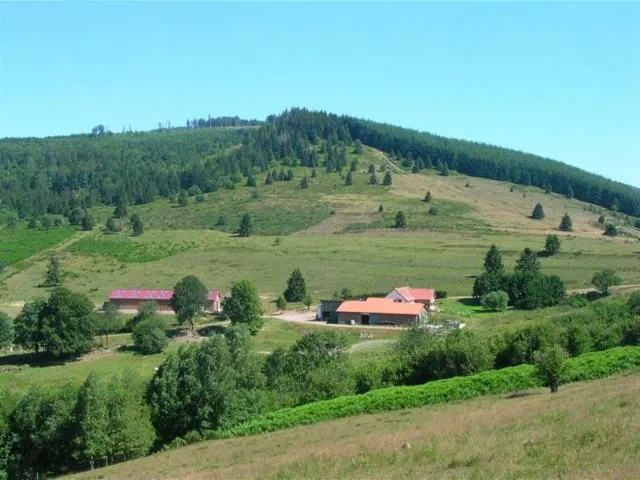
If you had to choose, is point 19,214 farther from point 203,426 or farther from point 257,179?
point 203,426

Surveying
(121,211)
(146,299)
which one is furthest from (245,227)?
(146,299)

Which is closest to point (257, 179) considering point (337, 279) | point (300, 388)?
point (337, 279)

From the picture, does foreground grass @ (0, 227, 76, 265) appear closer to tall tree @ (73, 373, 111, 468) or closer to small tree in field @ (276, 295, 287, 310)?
small tree in field @ (276, 295, 287, 310)

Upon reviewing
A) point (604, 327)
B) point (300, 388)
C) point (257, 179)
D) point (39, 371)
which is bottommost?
point (39, 371)

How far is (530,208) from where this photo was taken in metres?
164

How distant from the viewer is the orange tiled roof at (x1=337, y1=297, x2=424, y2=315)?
74.7 m

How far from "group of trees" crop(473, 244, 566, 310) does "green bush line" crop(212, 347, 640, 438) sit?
3906 centimetres

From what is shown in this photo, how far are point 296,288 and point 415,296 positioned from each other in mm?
15867

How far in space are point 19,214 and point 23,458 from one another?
469ft

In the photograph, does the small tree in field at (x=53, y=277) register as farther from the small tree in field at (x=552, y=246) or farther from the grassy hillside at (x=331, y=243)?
the small tree in field at (x=552, y=246)

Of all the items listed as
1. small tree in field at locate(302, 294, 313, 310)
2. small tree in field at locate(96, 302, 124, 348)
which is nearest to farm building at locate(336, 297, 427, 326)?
small tree in field at locate(302, 294, 313, 310)

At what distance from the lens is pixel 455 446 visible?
19062mm

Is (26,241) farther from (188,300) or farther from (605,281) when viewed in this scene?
(605,281)

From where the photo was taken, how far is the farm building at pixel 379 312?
7452 cm
